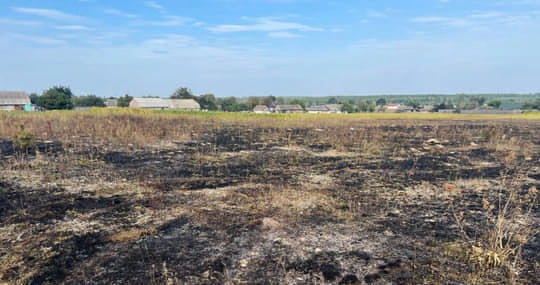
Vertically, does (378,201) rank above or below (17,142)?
below

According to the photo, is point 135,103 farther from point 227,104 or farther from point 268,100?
point 268,100

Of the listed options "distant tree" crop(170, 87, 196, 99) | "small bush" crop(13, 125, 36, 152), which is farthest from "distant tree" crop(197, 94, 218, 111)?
"small bush" crop(13, 125, 36, 152)

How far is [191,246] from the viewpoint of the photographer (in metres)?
3.86

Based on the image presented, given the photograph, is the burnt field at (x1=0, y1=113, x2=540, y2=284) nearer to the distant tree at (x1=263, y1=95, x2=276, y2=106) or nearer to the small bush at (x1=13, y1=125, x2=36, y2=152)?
the small bush at (x1=13, y1=125, x2=36, y2=152)

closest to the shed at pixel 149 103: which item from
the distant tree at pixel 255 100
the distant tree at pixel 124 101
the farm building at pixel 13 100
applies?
the distant tree at pixel 124 101

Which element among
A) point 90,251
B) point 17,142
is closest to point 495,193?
point 90,251

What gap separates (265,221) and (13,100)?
6742cm

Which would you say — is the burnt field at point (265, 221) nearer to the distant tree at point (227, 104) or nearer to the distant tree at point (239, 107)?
the distant tree at point (239, 107)

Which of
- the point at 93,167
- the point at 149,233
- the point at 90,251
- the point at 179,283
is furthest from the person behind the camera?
the point at 93,167

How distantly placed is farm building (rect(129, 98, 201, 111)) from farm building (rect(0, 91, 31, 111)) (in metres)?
18.5

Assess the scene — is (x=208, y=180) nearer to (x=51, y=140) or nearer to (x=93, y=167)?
(x=93, y=167)

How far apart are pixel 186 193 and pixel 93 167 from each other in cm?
395

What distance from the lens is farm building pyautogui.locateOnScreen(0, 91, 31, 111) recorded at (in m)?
51.3

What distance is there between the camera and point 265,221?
4617mm
